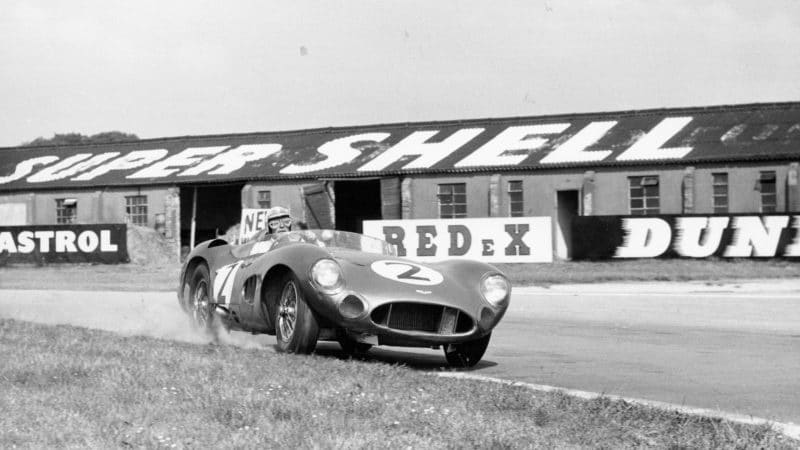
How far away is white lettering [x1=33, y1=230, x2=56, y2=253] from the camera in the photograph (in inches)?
1457

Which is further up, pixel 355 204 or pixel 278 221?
pixel 278 221

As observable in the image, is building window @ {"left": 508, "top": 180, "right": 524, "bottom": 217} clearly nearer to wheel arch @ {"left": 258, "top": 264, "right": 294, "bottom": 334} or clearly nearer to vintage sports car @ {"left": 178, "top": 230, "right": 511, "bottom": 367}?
vintage sports car @ {"left": 178, "top": 230, "right": 511, "bottom": 367}

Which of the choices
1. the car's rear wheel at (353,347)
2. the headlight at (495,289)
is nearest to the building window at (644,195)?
the car's rear wheel at (353,347)

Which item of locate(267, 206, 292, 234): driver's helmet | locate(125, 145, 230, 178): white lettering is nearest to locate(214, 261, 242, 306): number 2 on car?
locate(267, 206, 292, 234): driver's helmet

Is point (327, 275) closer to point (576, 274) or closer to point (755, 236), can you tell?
point (576, 274)

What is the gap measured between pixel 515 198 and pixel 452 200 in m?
2.49

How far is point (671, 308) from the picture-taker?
56.7 feet

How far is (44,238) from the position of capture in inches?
1458

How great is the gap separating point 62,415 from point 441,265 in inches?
185

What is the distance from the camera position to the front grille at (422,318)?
350 inches

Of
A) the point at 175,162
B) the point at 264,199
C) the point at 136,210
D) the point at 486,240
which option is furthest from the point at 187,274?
the point at 175,162

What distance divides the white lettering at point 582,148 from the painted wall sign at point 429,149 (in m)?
0.04

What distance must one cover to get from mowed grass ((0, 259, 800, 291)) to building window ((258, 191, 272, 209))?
11.0m

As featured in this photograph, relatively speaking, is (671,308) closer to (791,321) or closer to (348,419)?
(791,321)
